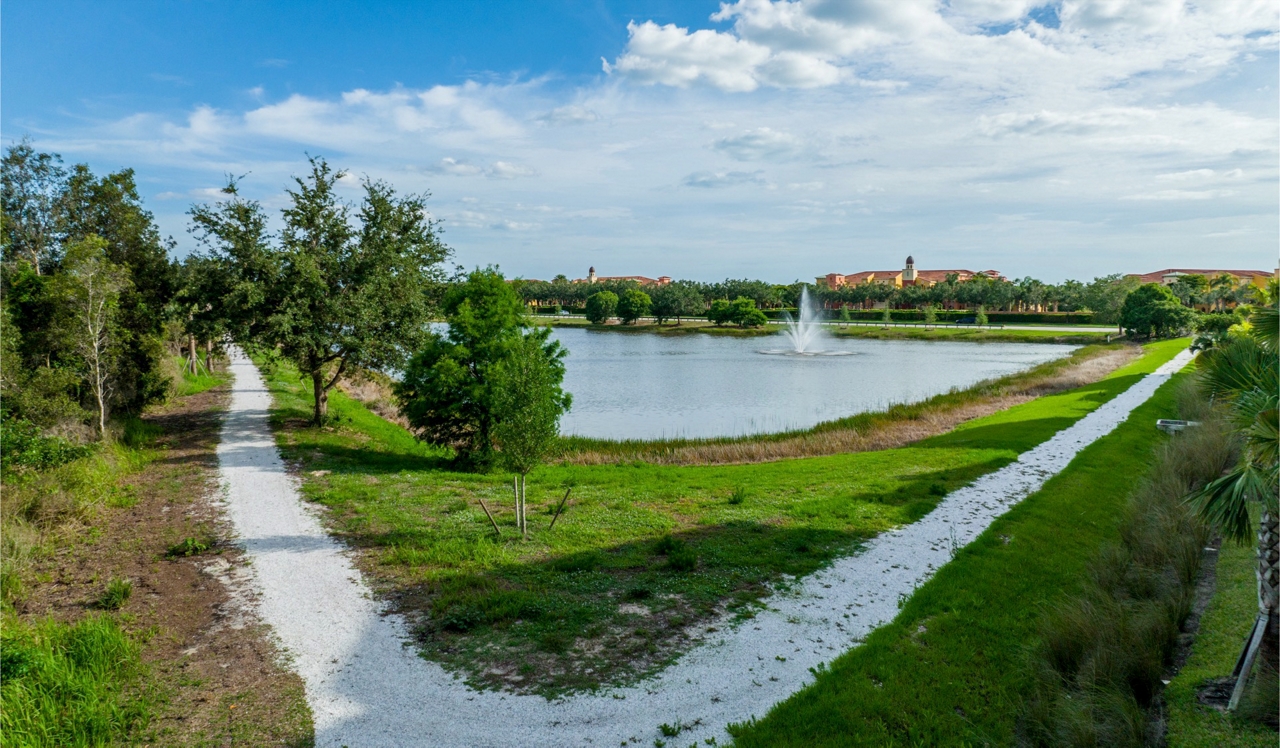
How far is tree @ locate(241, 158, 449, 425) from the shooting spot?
21.7m

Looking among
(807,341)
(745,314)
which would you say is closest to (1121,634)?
(807,341)

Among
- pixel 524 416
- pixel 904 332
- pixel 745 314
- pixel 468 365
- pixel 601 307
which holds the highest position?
pixel 601 307

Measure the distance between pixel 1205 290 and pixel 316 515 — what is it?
512ft

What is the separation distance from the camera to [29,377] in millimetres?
20547

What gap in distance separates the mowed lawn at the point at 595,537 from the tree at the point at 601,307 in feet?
318

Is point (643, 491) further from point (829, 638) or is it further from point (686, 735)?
point (686, 735)

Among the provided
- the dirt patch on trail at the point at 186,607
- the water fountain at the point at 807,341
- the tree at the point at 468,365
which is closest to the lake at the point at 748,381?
the water fountain at the point at 807,341

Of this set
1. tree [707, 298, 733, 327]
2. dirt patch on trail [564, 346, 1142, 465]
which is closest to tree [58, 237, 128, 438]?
dirt patch on trail [564, 346, 1142, 465]

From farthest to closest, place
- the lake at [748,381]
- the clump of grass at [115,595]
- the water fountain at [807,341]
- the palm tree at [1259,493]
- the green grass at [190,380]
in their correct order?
the water fountain at [807,341] → the lake at [748,381] → the green grass at [190,380] → the clump of grass at [115,595] → the palm tree at [1259,493]

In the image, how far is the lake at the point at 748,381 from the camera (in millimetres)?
33281

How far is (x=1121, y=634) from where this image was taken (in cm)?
915

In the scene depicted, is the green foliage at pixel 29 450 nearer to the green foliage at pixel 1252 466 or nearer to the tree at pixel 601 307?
the green foliage at pixel 1252 466

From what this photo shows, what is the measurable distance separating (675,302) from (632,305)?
7.09 metres

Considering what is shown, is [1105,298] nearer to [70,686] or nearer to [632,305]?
[632,305]
